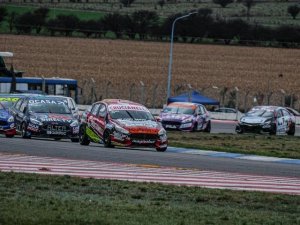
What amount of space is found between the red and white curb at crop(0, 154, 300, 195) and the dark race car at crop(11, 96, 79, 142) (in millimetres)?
8382

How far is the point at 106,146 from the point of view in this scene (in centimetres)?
2988

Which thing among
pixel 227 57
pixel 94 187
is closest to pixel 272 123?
pixel 94 187

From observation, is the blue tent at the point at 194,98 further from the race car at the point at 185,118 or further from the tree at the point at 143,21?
the tree at the point at 143,21

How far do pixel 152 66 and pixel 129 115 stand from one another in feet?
200

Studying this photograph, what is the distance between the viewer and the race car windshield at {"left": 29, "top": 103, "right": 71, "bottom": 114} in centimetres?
3256

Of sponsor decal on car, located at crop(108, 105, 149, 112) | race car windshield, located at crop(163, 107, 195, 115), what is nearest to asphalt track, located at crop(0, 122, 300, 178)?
sponsor decal on car, located at crop(108, 105, 149, 112)

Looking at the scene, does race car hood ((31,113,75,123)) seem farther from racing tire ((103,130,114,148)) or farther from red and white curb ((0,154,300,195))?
red and white curb ((0,154,300,195))

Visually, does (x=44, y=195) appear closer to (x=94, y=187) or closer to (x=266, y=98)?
(x=94, y=187)

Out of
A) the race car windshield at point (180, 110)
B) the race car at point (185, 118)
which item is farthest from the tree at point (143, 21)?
the race car windshield at point (180, 110)

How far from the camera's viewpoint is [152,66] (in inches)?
3578

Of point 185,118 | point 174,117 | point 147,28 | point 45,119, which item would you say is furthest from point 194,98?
point 147,28

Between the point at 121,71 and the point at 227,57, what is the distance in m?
19.2

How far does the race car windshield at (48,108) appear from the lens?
32.6 metres

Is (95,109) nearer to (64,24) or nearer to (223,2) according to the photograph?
(64,24)
